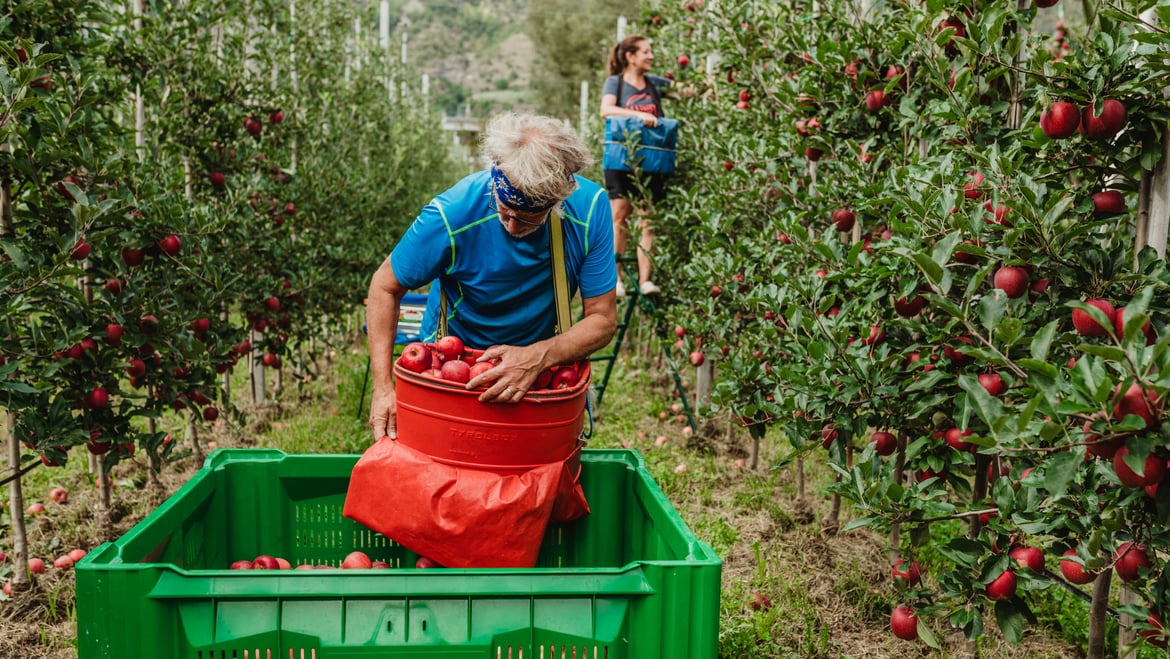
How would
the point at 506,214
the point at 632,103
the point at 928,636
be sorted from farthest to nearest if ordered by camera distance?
the point at 632,103 → the point at 506,214 → the point at 928,636

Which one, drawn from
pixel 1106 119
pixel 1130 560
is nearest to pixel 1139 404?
pixel 1130 560

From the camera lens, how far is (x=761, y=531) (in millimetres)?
3934

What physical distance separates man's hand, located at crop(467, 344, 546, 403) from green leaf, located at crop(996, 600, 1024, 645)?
3.90ft

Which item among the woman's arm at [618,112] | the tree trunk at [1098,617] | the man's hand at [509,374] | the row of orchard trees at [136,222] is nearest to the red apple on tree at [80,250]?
the row of orchard trees at [136,222]

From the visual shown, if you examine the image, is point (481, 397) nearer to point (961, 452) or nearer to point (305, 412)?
point (961, 452)

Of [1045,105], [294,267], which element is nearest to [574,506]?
[1045,105]

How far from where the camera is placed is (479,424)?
2020 mm

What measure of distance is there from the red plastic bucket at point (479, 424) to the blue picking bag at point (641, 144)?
12.0 ft

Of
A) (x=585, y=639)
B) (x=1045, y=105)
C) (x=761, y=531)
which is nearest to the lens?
(x=585, y=639)

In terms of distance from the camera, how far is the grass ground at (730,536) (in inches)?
117

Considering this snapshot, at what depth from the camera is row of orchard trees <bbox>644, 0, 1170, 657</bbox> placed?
1.46m

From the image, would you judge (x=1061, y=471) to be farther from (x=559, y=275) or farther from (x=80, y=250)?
(x=80, y=250)

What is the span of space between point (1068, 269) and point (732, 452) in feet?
11.3

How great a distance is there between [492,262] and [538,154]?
14.4 inches
